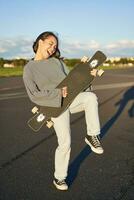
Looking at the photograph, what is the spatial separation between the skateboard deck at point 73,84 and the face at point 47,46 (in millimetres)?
349

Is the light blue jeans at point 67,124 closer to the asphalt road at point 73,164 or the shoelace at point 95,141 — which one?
the shoelace at point 95,141

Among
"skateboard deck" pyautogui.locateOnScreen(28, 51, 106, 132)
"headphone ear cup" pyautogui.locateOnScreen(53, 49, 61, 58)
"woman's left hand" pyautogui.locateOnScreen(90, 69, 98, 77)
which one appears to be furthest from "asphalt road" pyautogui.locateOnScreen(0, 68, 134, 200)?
"headphone ear cup" pyautogui.locateOnScreen(53, 49, 61, 58)

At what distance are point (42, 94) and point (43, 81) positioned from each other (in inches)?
6.9

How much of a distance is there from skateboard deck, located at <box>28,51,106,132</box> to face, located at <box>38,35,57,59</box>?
349 millimetres

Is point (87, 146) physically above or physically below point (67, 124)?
below

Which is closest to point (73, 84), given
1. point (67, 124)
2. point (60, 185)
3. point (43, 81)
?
point (43, 81)

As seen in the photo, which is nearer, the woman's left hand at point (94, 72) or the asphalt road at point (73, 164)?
the woman's left hand at point (94, 72)

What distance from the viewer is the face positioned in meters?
4.87

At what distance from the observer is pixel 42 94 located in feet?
15.4

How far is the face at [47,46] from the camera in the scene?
192 inches

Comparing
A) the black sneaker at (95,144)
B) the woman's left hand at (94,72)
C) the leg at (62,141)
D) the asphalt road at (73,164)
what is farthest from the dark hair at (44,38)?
the asphalt road at (73,164)

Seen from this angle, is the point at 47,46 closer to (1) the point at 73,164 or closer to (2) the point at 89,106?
(2) the point at 89,106

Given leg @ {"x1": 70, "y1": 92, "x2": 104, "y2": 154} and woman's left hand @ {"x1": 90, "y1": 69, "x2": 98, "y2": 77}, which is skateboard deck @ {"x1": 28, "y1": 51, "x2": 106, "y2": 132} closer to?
woman's left hand @ {"x1": 90, "y1": 69, "x2": 98, "y2": 77}

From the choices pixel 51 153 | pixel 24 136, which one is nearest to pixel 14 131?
pixel 24 136
